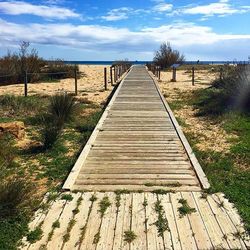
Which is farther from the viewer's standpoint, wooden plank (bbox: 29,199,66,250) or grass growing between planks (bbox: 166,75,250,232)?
grass growing between planks (bbox: 166,75,250,232)

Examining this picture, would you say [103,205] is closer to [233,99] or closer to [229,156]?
[229,156]

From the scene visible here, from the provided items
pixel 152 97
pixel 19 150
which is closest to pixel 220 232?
pixel 19 150

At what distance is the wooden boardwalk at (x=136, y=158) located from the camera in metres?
5.33

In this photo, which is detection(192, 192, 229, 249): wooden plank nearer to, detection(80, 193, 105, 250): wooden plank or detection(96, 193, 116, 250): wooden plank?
detection(96, 193, 116, 250): wooden plank

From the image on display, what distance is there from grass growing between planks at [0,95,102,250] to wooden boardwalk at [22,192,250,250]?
185 millimetres

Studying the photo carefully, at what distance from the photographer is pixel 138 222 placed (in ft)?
13.6

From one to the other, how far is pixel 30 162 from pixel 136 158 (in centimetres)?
183

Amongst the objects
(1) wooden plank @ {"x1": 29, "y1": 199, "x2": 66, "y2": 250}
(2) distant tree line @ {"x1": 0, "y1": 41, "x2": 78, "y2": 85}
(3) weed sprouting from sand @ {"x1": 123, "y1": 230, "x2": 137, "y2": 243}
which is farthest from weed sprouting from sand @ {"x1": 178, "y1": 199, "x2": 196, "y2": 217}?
(2) distant tree line @ {"x1": 0, "y1": 41, "x2": 78, "y2": 85}

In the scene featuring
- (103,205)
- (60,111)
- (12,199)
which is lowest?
(103,205)

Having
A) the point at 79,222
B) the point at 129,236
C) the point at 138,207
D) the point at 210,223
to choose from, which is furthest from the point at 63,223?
the point at 210,223

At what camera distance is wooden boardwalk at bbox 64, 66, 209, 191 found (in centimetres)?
533

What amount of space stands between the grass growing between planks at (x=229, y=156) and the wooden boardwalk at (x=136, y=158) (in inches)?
11.0

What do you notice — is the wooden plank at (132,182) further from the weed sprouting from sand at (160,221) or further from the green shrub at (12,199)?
the green shrub at (12,199)

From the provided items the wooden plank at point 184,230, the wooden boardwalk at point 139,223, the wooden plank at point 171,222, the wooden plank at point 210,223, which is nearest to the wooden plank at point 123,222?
the wooden boardwalk at point 139,223
